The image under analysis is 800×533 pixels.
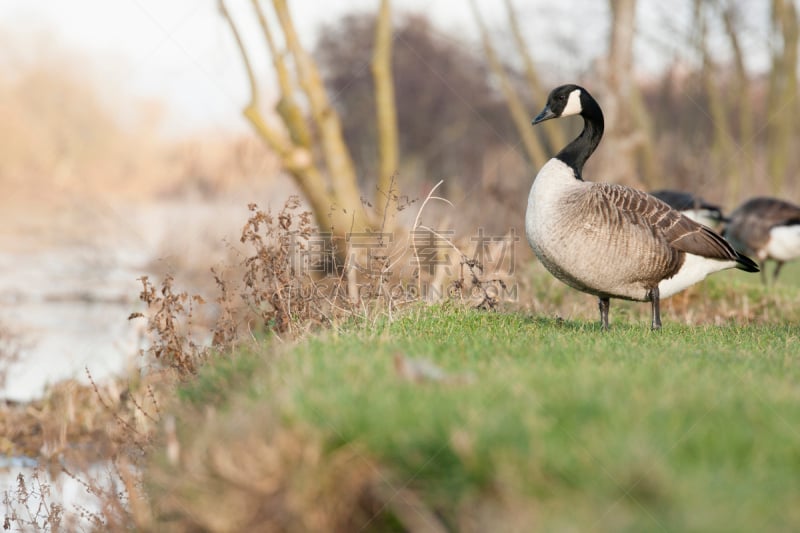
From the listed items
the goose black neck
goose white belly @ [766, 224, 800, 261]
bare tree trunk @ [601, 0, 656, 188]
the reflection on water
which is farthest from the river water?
goose white belly @ [766, 224, 800, 261]

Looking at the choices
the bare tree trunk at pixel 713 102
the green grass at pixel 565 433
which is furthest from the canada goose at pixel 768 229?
the bare tree trunk at pixel 713 102

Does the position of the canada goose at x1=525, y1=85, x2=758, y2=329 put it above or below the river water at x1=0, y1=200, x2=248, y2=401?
above

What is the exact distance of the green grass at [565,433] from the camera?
3570mm

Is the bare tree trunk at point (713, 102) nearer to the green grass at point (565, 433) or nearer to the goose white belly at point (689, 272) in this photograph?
the goose white belly at point (689, 272)

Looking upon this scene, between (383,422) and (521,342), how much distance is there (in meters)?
2.47

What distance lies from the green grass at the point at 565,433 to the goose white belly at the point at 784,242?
7908mm

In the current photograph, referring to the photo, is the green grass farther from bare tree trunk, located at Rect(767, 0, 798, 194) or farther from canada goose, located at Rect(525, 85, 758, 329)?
bare tree trunk, located at Rect(767, 0, 798, 194)

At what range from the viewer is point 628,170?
17250 mm

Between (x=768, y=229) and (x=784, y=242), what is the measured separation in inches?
12.7

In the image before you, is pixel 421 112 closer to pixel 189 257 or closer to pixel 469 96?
pixel 469 96

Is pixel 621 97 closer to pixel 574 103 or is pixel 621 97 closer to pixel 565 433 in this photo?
pixel 574 103

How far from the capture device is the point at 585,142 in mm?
7887

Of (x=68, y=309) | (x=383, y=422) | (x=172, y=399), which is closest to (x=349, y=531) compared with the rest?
(x=383, y=422)

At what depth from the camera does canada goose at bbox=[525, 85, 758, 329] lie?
7.23 meters
